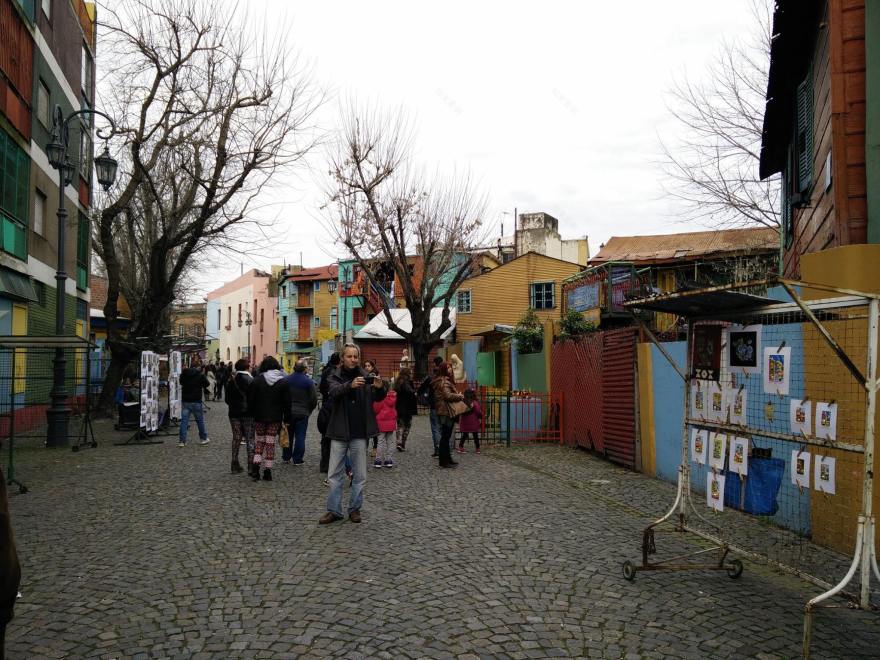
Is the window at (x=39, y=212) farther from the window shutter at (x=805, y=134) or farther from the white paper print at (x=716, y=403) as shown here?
the white paper print at (x=716, y=403)

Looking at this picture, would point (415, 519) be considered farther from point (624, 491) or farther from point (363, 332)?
point (363, 332)

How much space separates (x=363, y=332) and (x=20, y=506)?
85.0 feet

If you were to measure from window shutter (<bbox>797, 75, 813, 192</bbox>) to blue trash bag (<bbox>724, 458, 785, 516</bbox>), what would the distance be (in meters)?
5.83

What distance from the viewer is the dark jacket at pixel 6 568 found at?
8.77ft

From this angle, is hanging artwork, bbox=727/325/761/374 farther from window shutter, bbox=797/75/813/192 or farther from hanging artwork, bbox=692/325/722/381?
window shutter, bbox=797/75/813/192

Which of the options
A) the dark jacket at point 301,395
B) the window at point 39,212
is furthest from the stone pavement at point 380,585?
the window at point 39,212

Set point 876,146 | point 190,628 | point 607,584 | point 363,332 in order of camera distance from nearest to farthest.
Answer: point 190,628, point 607,584, point 876,146, point 363,332

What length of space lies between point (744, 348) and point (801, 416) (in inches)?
26.6

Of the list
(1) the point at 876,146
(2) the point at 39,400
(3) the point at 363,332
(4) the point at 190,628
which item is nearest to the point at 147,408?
(2) the point at 39,400

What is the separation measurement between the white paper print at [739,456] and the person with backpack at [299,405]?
293 inches

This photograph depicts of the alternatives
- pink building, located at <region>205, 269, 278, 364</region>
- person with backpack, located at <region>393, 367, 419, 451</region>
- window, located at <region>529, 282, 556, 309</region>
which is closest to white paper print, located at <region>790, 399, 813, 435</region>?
person with backpack, located at <region>393, 367, 419, 451</region>

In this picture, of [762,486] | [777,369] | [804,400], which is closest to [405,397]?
[762,486]

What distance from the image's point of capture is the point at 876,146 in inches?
273

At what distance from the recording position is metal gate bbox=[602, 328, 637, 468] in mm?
11000
